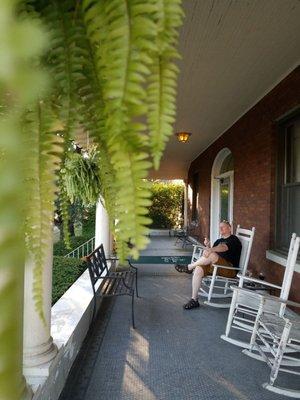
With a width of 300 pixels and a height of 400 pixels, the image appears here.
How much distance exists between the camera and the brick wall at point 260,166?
146 inches

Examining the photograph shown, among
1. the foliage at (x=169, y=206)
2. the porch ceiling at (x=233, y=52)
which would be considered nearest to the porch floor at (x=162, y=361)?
the porch ceiling at (x=233, y=52)

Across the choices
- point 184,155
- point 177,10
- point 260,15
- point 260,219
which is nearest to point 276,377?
point 260,219

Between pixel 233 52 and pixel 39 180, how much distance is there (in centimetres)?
312

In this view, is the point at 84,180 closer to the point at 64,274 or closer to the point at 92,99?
the point at 92,99

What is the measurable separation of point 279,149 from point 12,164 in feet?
13.7

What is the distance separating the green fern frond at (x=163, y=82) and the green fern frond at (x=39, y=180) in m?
0.14

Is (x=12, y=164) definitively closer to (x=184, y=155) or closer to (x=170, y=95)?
(x=170, y=95)

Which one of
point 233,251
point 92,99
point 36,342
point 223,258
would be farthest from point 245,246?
point 92,99

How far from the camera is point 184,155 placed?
9.29 m

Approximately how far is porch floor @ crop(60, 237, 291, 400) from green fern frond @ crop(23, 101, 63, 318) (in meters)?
2.27

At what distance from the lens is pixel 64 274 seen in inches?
196

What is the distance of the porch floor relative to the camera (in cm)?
241

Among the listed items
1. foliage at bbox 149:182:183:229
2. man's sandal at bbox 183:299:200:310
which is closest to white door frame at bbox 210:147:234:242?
man's sandal at bbox 183:299:200:310

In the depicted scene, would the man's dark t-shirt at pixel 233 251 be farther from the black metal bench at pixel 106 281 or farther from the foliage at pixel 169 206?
the foliage at pixel 169 206
